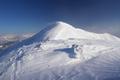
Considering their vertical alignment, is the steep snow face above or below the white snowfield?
above

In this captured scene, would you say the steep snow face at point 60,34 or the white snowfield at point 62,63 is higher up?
the steep snow face at point 60,34

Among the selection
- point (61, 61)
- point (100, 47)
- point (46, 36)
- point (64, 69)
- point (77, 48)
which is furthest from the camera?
point (46, 36)

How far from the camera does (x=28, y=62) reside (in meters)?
46.6

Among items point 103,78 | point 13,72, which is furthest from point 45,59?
point 103,78

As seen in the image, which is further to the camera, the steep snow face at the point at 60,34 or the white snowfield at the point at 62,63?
the steep snow face at the point at 60,34

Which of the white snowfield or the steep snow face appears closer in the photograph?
the white snowfield

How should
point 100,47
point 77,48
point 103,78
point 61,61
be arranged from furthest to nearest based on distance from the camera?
1. point 100,47
2. point 77,48
3. point 61,61
4. point 103,78

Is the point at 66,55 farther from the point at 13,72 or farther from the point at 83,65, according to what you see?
the point at 13,72

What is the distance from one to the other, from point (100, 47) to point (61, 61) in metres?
12.4

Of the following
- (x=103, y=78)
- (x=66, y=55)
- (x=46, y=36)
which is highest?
(x=46, y=36)

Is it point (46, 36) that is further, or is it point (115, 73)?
point (46, 36)

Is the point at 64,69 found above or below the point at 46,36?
below

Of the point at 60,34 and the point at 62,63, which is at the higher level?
the point at 60,34

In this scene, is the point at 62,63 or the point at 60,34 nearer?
the point at 62,63
